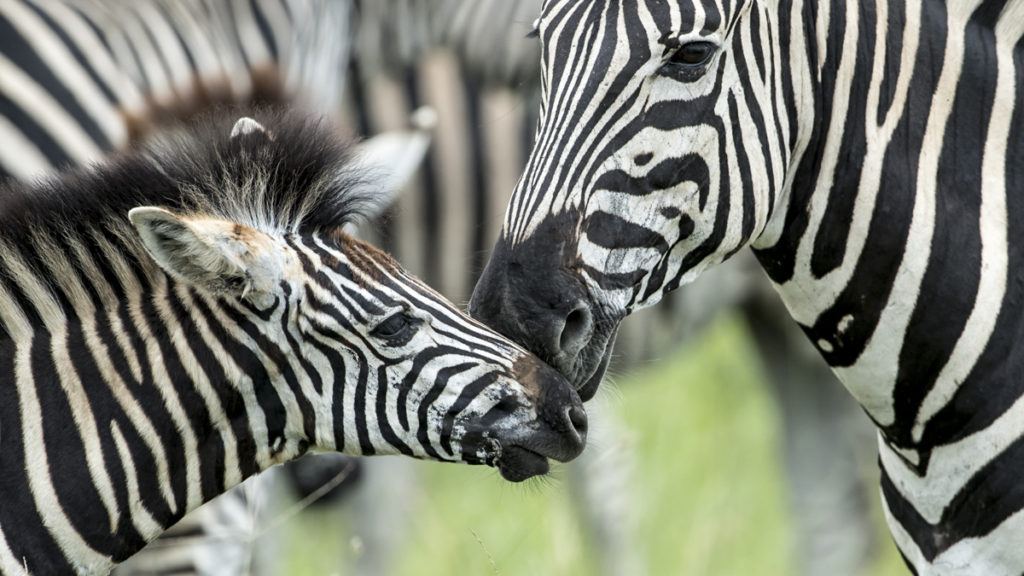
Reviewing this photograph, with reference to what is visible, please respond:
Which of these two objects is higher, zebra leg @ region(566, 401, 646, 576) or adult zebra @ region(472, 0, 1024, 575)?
adult zebra @ region(472, 0, 1024, 575)

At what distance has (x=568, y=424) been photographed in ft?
14.5

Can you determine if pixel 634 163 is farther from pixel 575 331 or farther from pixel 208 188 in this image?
pixel 208 188

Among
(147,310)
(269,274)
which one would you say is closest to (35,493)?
(147,310)

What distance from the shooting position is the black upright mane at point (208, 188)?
4613mm

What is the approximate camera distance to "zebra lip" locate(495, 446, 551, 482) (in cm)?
449

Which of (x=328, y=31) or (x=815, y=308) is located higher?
(x=815, y=308)

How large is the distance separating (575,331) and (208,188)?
1276mm

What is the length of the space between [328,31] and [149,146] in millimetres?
3998

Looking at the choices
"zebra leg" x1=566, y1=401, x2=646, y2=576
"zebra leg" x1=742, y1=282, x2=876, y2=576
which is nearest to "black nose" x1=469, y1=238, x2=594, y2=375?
"zebra leg" x1=742, y1=282, x2=876, y2=576

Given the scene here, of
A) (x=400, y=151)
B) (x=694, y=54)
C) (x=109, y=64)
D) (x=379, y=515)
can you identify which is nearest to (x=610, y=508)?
(x=379, y=515)

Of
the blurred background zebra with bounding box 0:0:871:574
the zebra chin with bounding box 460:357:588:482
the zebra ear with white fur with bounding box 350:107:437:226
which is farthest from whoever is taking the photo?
the blurred background zebra with bounding box 0:0:871:574

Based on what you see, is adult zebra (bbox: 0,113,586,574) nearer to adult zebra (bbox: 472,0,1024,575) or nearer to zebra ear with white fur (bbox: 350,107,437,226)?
adult zebra (bbox: 472,0,1024,575)

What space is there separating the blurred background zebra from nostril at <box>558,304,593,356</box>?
391 cm

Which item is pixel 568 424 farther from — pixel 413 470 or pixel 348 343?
pixel 413 470
